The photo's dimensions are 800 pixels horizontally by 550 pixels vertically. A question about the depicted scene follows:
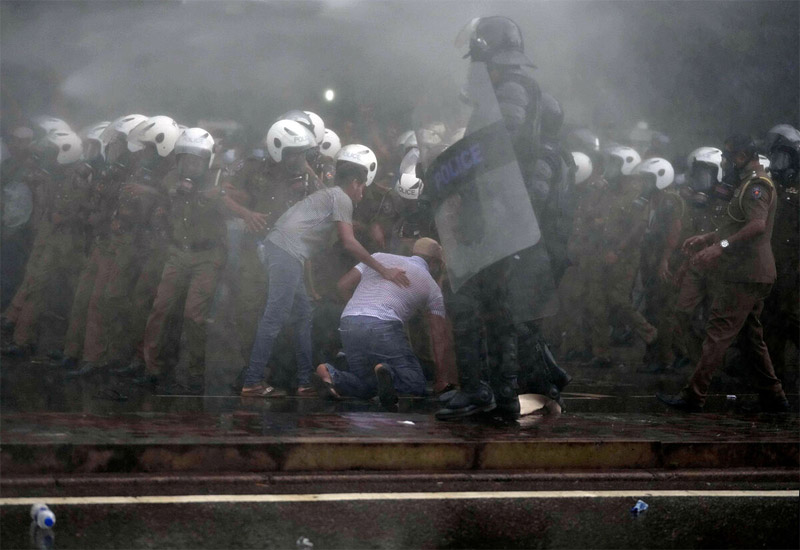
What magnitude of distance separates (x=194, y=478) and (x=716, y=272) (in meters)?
3.61

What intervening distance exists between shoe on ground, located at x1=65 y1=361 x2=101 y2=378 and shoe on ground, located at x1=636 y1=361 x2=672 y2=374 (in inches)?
176

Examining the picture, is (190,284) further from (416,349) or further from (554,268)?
(554,268)

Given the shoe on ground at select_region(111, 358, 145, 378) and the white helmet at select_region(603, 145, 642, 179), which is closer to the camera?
the shoe on ground at select_region(111, 358, 145, 378)

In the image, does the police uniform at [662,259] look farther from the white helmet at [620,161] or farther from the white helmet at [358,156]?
the white helmet at [358,156]

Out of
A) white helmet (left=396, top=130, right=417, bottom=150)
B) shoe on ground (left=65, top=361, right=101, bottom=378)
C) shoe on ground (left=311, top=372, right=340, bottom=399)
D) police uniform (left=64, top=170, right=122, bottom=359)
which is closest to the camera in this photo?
shoe on ground (left=311, top=372, right=340, bottom=399)

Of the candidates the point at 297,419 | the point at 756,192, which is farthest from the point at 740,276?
the point at 297,419

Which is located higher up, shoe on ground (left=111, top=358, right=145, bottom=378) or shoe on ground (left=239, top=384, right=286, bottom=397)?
Answer: shoe on ground (left=111, top=358, right=145, bottom=378)

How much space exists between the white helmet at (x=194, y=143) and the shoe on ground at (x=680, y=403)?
336 cm

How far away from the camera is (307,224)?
769cm

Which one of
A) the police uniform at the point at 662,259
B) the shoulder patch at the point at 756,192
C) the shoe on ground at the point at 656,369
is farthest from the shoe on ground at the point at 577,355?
the shoulder patch at the point at 756,192

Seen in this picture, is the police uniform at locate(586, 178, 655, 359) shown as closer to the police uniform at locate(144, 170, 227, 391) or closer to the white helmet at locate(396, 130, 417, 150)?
the white helmet at locate(396, 130, 417, 150)

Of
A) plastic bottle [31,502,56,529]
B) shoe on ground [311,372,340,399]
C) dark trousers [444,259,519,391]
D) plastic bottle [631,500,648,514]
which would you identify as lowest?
plastic bottle [631,500,648,514]

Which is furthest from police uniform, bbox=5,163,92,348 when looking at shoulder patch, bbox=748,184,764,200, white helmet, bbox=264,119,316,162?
shoulder patch, bbox=748,184,764,200

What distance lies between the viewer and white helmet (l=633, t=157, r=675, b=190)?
11.0 meters
